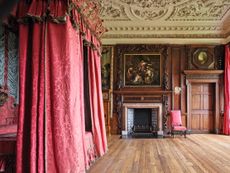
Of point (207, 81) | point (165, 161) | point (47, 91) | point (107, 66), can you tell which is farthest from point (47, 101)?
point (207, 81)

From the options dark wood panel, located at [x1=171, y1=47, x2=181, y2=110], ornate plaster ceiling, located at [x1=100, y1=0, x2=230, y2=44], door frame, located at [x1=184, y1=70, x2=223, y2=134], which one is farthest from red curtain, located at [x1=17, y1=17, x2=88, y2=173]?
door frame, located at [x1=184, y1=70, x2=223, y2=134]

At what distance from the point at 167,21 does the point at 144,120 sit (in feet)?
12.9

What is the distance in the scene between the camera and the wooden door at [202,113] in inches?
404

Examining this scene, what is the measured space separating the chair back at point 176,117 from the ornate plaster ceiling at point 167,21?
2762 mm

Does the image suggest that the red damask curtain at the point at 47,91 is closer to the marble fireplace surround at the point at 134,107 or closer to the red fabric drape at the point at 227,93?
the marble fireplace surround at the point at 134,107

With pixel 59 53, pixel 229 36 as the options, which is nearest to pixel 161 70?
pixel 229 36

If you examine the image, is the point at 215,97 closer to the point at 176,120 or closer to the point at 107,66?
the point at 176,120

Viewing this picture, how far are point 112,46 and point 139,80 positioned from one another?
1.71 m

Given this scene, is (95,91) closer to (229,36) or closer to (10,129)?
(10,129)

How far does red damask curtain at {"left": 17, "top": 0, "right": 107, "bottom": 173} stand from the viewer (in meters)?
3.03

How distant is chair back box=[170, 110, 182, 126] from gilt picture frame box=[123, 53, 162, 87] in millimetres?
1244

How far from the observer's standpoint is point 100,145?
5273 mm

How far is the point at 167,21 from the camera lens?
9.75 m

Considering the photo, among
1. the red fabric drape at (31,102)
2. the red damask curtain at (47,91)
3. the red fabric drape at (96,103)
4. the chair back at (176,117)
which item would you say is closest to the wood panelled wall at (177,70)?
the chair back at (176,117)
